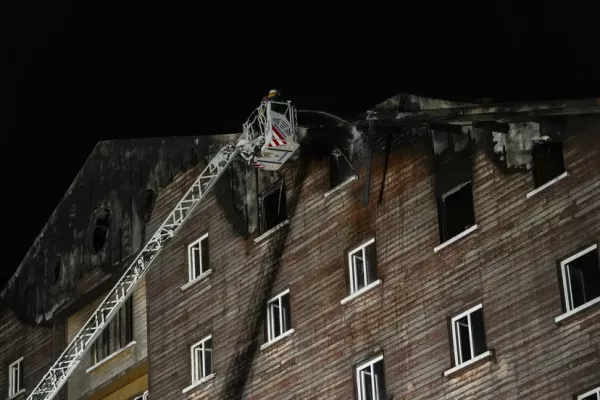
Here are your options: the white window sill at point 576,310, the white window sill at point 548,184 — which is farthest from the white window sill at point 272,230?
the white window sill at point 576,310

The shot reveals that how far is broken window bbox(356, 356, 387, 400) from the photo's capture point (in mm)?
28750

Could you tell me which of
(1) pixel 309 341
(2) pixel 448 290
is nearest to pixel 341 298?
(1) pixel 309 341

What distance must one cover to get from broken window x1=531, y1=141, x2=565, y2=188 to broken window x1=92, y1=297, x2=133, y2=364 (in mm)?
13494

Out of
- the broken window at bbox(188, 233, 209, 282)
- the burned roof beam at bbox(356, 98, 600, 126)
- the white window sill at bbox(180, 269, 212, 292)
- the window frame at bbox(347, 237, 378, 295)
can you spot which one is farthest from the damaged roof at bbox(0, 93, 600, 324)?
the white window sill at bbox(180, 269, 212, 292)

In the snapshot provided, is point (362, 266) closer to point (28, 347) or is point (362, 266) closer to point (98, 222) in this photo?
point (98, 222)

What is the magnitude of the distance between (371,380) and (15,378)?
51.3 feet

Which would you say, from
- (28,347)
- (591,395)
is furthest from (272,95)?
(28,347)

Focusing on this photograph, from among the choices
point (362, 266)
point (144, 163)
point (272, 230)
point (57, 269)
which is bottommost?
point (362, 266)

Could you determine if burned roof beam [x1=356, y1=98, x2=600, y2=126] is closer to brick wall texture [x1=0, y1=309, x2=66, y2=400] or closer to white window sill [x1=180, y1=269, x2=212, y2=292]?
white window sill [x1=180, y1=269, x2=212, y2=292]

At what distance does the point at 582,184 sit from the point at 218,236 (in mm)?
10898

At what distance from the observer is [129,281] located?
36.0 metres

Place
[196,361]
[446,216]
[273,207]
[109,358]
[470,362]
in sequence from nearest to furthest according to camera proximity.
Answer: [470,362] → [446,216] → [273,207] → [196,361] → [109,358]

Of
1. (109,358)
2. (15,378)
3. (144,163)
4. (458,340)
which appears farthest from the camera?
(15,378)

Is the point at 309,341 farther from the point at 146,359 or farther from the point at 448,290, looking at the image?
the point at 146,359
